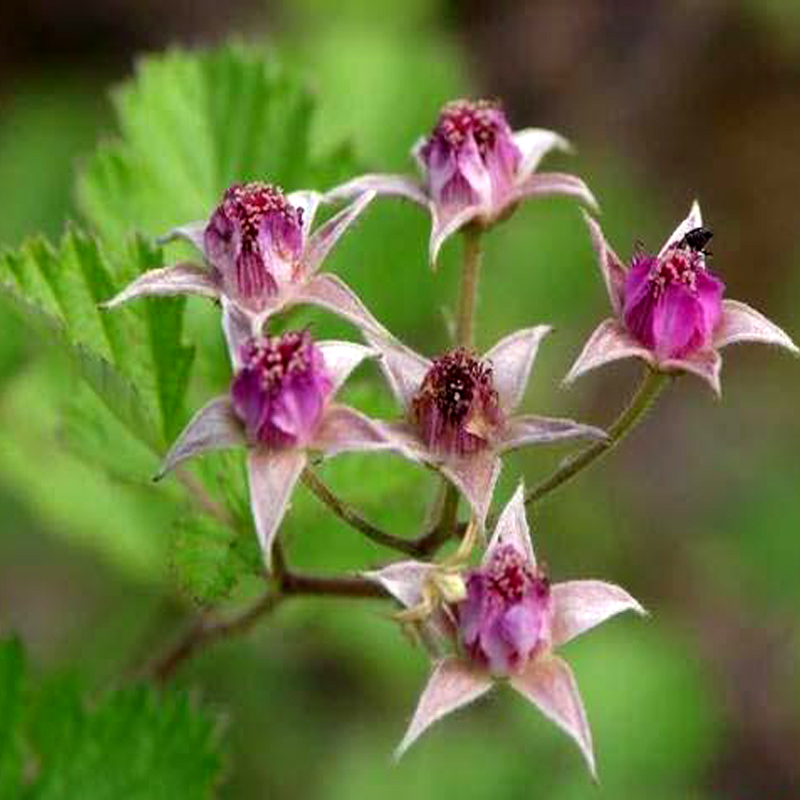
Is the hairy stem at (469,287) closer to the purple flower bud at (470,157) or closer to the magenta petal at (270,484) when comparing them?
the purple flower bud at (470,157)

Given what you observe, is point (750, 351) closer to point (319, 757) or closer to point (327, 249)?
point (319, 757)

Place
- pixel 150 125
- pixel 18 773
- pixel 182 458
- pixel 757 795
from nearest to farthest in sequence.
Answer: pixel 182 458 → pixel 18 773 → pixel 150 125 → pixel 757 795

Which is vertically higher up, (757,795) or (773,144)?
(773,144)

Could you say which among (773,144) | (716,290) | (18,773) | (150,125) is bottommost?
(18,773)

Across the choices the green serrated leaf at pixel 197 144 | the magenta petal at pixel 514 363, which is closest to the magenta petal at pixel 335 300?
the magenta petal at pixel 514 363

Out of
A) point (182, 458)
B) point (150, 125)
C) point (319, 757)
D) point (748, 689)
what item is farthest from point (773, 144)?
point (182, 458)

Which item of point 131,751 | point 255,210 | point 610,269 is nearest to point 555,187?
point 610,269

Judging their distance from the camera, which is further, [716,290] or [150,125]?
[150,125]

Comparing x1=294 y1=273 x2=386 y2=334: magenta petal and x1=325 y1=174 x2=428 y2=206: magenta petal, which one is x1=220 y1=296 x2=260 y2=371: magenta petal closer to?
x1=294 y1=273 x2=386 y2=334: magenta petal
